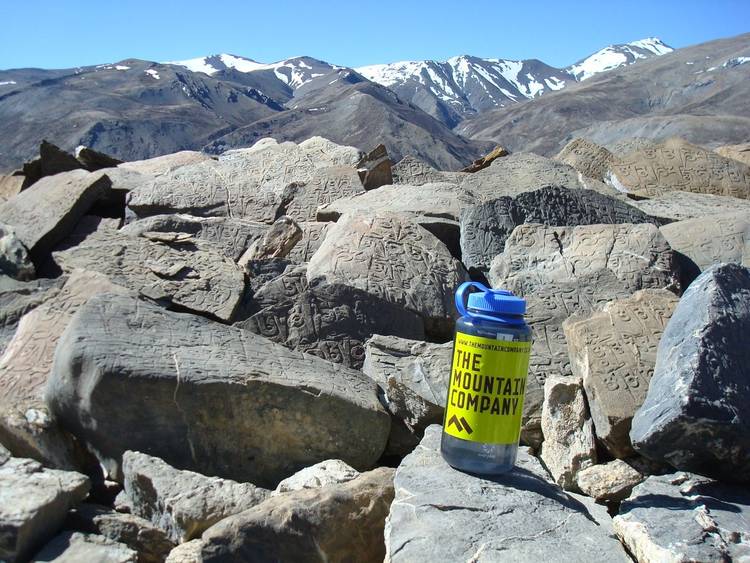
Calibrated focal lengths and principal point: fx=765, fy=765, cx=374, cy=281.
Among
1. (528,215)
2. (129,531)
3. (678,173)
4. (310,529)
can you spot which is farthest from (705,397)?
(678,173)

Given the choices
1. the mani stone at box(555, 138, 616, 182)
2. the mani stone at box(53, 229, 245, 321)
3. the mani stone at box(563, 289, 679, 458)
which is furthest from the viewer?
the mani stone at box(555, 138, 616, 182)

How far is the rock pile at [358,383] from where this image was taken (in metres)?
2.19

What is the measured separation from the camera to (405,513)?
2043 mm

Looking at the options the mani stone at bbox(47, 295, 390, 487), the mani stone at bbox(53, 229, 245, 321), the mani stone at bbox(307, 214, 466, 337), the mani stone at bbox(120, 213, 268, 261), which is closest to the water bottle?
the mani stone at bbox(47, 295, 390, 487)

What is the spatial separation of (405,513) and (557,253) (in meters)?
2.52

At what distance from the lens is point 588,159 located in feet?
22.9

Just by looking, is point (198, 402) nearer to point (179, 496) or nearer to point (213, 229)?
point (179, 496)

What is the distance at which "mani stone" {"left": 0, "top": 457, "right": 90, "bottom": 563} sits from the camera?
222 cm

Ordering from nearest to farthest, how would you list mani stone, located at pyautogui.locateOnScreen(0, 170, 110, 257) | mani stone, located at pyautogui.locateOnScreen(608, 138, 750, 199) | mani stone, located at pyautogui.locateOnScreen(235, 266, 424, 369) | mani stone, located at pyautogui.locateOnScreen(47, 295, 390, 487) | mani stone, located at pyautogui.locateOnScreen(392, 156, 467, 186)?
mani stone, located at pyautogui.locateOnScreen(47, 295, 390, 487), mani stone, located at pyautogui.locateOnScreen(235, 266, 424, 369), mani stone, located at pyautogui.locateOnScreen(0, 170, 110, 257), mani stone, located at pyautogui.locateOnScreen(608, 138, 750, 199), mani stone, located at pyautogui.locateOnScreen(392, 156, 467, 186)

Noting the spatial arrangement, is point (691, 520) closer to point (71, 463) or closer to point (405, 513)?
point (405, 513)

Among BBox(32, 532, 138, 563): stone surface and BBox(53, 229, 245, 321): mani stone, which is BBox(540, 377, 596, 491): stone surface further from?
BBox(53, 229, 245, 321): mani stone

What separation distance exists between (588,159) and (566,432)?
15.4ft

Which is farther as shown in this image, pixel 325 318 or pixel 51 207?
pixel 51 207

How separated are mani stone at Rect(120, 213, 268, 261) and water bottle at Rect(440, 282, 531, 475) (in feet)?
10.4
